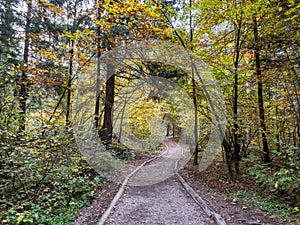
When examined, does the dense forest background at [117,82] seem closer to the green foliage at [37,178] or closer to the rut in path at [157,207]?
the green foliage at [37,178]

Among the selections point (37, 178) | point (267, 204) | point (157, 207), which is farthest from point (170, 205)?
point (37, 178)

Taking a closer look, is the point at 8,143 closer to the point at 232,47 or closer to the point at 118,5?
the point at 118,5

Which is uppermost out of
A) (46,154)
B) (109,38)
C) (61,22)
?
(61,22)

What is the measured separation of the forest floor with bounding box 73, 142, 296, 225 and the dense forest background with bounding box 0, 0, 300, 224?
51 cm

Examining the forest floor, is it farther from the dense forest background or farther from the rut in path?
the dense forest background

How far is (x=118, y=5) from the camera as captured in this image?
6.93 meters

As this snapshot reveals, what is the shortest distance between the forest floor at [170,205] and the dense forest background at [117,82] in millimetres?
506

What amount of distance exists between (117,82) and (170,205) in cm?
871

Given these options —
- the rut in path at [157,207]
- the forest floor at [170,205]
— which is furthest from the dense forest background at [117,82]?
the rut in path at [157,207]

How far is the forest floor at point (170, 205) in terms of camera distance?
425cm

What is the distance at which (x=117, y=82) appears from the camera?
40.8ft

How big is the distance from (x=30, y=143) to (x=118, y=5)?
5185 mm

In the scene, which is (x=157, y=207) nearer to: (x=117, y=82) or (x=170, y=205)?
(x=170, y=205)

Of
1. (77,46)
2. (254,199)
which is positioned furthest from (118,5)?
(254,199)
